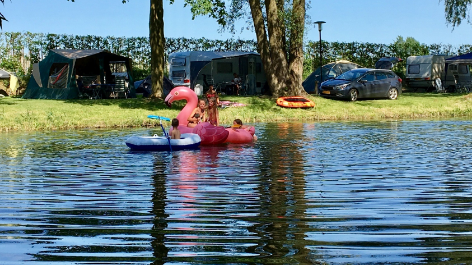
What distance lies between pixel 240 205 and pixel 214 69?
1266 inches

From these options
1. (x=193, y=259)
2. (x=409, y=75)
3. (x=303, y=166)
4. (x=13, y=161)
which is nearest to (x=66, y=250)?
(x=193, y=259)

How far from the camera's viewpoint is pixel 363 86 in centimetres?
3366

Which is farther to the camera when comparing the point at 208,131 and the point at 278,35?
the point at 278,35

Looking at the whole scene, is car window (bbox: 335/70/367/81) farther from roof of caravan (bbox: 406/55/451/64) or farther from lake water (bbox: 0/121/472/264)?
lake water (bbox: 0/121/472/264)

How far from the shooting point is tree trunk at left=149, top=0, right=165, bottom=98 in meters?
30.4

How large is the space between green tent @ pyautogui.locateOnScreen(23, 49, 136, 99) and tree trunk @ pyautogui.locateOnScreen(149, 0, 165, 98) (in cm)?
523

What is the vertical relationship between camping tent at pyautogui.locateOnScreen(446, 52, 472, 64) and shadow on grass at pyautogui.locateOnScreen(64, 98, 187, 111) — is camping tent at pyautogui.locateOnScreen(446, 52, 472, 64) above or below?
above

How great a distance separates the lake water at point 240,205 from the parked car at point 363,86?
17.2 meters

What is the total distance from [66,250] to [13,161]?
8562 millimetres

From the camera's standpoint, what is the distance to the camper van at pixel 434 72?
41188 millimetres

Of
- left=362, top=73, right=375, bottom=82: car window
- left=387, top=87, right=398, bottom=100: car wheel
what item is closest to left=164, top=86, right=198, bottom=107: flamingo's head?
left=362, top=73, right=375, bottom=82: car window

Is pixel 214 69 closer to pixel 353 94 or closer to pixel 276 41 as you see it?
pixel 276 41

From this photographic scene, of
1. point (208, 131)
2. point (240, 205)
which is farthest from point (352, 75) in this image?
point (240, 205)

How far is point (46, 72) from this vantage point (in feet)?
116
